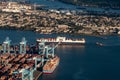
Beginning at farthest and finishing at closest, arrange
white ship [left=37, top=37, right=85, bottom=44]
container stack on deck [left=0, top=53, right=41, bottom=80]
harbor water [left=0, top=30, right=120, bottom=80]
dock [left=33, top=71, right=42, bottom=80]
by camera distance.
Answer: white ship [left=37, top=37, right=85, bottom=44]
harbor water [left=0, top=30, right=120, bottom=80]
dock [left=33, top=71, right=42, bottom=80]
container stack on deck [left=0, top=53, right=41, bottom=80]

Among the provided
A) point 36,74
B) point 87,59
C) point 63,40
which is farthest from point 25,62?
point 63,40

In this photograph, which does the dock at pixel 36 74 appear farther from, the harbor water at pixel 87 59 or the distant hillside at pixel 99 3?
the distant hillside at pixel 99 3

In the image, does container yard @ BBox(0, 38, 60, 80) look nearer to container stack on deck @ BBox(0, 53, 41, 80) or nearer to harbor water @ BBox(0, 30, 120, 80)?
container stack on deck @ BBox(0, 53, 41, 80)

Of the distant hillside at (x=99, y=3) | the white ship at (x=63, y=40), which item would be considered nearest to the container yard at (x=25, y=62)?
the white ship at (x=63, y=40)

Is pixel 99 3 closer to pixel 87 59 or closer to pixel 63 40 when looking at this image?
pixel 63 40

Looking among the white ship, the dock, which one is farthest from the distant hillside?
the dock

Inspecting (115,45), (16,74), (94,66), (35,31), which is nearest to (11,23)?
(35,31)

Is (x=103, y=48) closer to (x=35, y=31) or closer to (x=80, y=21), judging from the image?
(x=35, y=31)

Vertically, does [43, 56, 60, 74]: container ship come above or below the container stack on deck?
below
